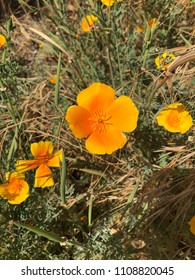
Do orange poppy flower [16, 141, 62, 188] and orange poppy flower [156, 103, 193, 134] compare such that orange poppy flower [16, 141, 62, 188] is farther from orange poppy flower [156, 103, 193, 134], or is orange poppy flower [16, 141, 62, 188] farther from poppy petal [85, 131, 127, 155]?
orange poppy flower [156, 103, 193, 134]

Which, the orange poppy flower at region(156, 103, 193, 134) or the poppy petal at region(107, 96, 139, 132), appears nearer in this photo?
the poppy petal at region(107, 96, 139, 132)

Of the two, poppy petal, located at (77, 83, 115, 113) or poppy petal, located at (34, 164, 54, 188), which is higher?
poppy petal, located at (77, 83, 115, 113)

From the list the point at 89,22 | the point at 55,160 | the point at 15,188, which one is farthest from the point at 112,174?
the point at 89,22

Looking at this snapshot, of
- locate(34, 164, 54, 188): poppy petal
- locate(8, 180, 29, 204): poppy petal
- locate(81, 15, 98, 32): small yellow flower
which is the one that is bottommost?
locate(8, 180, 29, 204): poppy petal

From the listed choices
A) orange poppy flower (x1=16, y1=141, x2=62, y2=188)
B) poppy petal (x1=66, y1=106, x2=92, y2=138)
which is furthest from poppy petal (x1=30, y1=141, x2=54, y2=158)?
poppy petal (x1=66, y1=106, x2=92, y2=138)

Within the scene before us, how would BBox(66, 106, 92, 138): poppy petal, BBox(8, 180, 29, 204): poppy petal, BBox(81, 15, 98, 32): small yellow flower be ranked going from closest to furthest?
BBox(66, 106, 92, 138): poppy petal → BBox(8, 180, 29, 204): poppy petal → BBox(81, 15, 98, 32): small yellow flower
